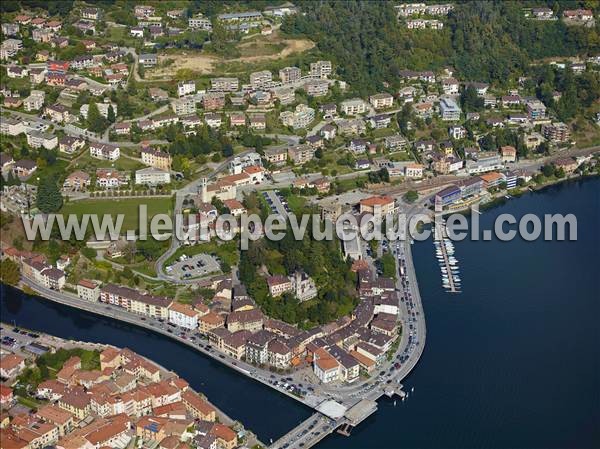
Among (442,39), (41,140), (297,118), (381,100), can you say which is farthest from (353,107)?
(41,140)

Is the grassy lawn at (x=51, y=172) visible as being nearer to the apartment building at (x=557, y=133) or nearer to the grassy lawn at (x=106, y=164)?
the grassy lawn at (x=106, y=164)

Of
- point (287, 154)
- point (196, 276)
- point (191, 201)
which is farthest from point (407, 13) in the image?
point (196, 276)

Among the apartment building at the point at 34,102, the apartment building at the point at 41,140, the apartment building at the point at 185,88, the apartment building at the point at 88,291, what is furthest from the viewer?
the apartment building at the point at 185,88

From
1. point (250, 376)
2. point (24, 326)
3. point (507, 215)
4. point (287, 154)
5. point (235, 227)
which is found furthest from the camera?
point (287, 154)

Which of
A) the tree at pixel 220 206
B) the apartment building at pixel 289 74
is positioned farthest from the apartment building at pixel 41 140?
the apartment building at pixel 289 74

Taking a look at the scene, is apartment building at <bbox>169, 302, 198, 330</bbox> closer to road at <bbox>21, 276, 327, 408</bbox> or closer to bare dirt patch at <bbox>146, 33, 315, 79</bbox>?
road at <bbox>21, 276, 327, 408</bbox>

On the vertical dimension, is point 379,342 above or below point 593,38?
below

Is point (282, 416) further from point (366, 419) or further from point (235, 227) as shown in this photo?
point (235, 227)
